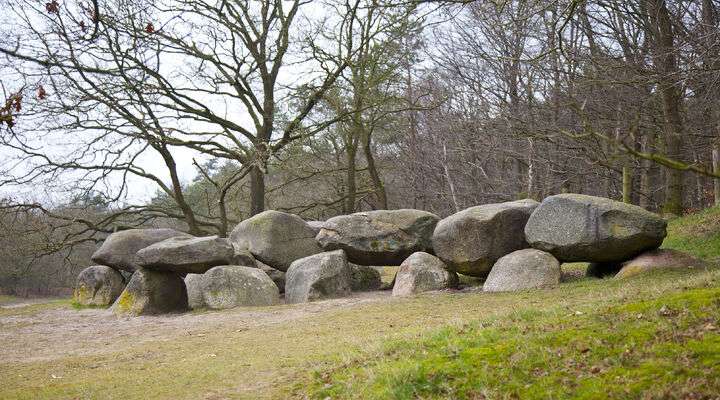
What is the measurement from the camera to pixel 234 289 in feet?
46.0

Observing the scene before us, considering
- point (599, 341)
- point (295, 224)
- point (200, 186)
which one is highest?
point (200, 186)

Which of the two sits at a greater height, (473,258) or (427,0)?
(427,0)

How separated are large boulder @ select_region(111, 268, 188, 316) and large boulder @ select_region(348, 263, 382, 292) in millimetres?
3876

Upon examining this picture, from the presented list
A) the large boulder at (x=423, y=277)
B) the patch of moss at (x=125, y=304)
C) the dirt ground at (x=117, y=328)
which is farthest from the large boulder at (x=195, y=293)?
the large boulder at (x=423, y=277)

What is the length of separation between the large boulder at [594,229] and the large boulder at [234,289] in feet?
18.4

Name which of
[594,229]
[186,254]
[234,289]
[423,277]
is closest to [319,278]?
[234,289]

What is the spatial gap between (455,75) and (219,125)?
28.6 feet

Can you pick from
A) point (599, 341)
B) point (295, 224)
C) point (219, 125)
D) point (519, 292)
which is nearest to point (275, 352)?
point (599, 341)

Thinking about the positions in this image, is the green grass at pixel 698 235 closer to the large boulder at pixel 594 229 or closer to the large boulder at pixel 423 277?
the large boulder at pixel 594 229

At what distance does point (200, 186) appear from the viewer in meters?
29.5

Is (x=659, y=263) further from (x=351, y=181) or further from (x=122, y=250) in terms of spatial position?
(x=351, y=181)

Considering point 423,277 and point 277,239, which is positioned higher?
point 277,239

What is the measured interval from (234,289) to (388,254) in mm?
3706

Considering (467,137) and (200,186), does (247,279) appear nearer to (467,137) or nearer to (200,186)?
(467,137)
